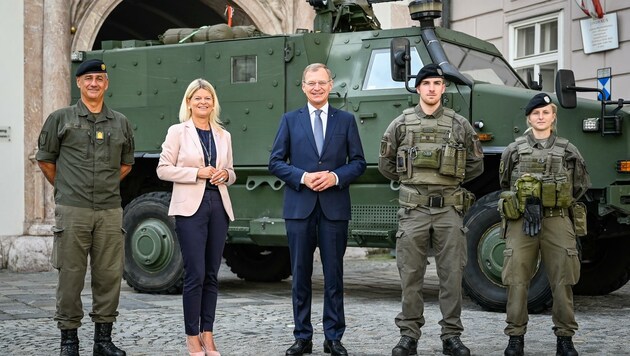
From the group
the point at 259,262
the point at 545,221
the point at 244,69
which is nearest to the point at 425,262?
the point at 545,221

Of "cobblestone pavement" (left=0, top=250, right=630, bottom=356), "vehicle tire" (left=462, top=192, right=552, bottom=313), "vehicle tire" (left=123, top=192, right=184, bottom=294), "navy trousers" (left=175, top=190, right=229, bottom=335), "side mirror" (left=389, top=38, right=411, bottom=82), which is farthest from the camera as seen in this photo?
"vehicle tire" (left=123, top=192, right=184, bottom=294)

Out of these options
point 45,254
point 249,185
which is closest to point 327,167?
point 249,185

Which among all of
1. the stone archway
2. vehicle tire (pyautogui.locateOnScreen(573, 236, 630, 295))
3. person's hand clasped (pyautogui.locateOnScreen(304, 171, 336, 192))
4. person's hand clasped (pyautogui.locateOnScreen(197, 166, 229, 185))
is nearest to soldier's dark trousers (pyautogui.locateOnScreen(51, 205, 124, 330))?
person's hand clasped (pyautogui.locateOnScreen(197, 166, 229, 185))

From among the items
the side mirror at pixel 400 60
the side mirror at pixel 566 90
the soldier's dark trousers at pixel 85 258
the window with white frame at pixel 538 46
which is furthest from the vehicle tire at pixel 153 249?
the window with white frame at pixel 538 46

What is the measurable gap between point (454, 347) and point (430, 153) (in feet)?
3.83

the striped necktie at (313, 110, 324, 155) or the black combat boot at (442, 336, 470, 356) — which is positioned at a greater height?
the striped necktie at (313, 110, 324, 155)

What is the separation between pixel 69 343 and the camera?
6520 mm

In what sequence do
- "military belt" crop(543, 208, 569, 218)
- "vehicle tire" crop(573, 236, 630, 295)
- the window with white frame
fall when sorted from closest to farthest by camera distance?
"military belt" crop(543, 208, 569, 218)
"vehicle tire" crop(573, 236, 630, 295)
the window with white frame

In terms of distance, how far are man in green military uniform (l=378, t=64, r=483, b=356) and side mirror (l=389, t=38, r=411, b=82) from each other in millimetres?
2298

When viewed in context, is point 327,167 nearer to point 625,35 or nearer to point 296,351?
point 296,351

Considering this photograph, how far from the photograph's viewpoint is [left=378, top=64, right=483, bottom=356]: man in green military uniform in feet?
21.9

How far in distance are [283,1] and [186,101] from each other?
9.23 meters

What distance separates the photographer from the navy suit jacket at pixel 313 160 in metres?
6.66

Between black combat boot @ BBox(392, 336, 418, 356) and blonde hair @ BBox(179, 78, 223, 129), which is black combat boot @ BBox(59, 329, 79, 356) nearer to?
blonde hair @ BBox(179, 78, 223, 129)
